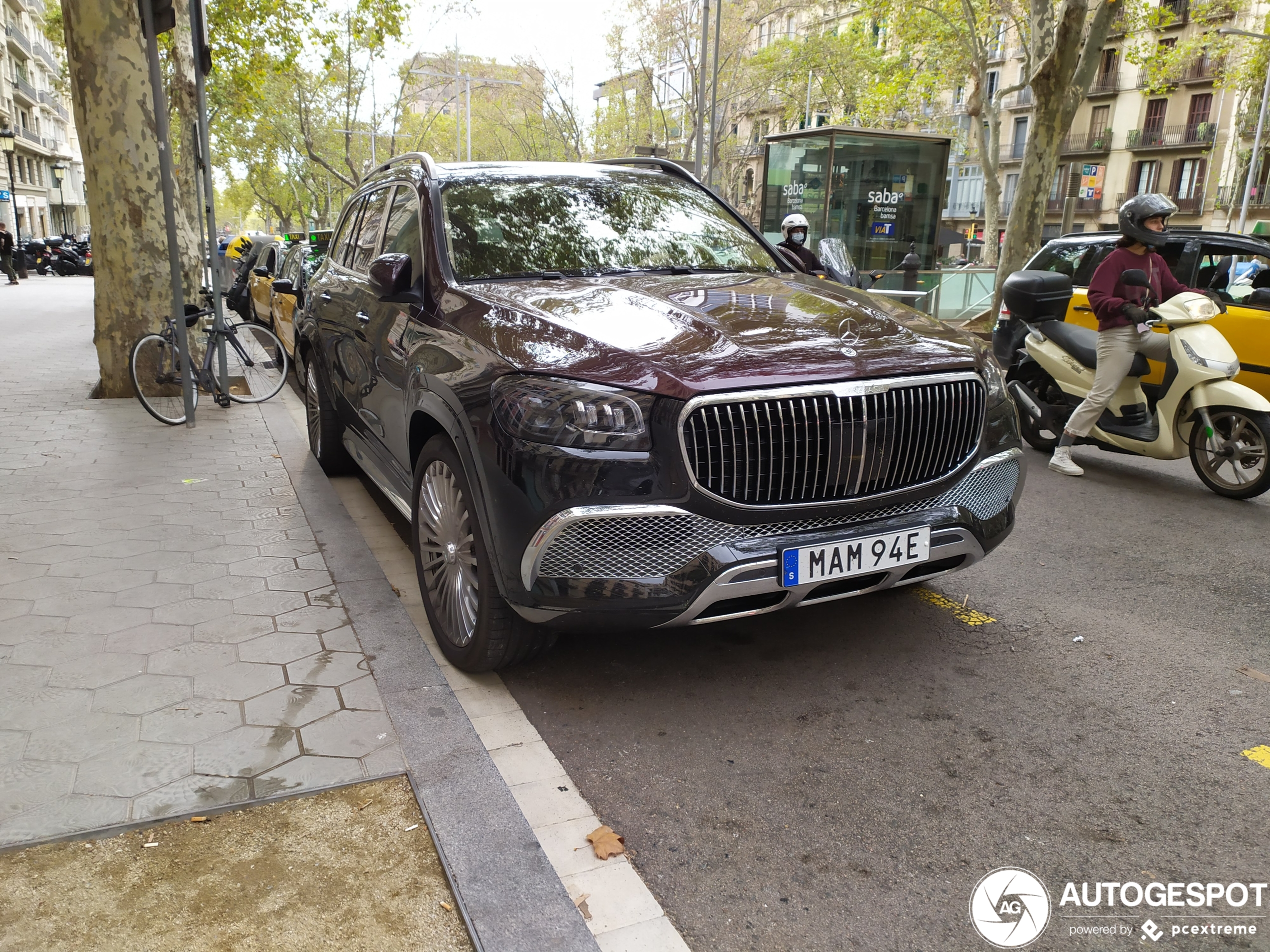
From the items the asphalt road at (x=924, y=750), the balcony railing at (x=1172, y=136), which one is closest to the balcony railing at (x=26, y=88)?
the balcony railing at (x=1172, y=136)

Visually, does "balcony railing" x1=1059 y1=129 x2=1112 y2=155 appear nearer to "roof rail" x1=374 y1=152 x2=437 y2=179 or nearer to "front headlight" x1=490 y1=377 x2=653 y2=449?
"roof rail" x1=374 y1=152 x2=437 y2=179

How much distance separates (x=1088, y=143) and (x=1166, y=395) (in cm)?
4903

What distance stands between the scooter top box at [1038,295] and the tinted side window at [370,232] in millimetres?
4560

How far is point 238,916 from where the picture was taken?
2.29 metres

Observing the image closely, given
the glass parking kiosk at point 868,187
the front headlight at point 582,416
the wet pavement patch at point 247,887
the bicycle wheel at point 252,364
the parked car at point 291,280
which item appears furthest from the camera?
the glass parking kiosk at point 868,187

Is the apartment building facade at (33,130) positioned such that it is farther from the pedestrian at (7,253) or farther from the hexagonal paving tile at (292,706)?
the hexagonal paving tile at (292,706)

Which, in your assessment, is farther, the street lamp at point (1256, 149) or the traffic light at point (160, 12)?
the street lamp at point (1256, 149)

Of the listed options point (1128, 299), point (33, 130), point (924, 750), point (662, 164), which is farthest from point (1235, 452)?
point (33, 130)

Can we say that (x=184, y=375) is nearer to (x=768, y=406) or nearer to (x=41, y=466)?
(x=41, y=466)

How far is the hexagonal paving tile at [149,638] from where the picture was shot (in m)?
3.66

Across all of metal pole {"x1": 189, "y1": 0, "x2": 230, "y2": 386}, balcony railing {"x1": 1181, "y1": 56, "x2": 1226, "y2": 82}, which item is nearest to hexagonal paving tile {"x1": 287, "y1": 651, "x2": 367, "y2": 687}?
metal pole {"x1": 189, "y1": 0, "x2": 230, "y2": 386}

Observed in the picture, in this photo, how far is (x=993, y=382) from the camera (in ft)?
11.8

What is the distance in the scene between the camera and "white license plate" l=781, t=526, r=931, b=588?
3027 mm

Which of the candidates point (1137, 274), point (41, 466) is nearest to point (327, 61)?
point (41, 466)
